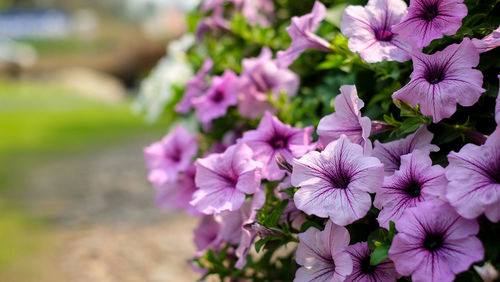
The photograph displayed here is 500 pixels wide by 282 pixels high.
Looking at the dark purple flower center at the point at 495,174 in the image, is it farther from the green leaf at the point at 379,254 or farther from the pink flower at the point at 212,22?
the pink flower at the point at 212,22

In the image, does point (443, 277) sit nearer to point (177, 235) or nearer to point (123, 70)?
point (177, 235)

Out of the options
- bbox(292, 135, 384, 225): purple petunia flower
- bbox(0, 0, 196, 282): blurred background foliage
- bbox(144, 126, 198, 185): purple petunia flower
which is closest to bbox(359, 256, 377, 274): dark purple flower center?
bbox(292, 135, 384, 225): purple petunia flower

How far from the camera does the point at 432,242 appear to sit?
30.5 inches

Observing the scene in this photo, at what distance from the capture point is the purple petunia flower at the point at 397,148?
2.94 feet

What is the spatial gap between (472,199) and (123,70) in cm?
1546

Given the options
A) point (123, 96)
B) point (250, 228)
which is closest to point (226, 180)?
point (250, 228)

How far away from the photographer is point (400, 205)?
32.0 inches

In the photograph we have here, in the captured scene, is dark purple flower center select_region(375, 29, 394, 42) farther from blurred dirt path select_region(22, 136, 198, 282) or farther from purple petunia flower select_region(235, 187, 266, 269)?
blurred dirt path select_region(22, 136, 198, 282)

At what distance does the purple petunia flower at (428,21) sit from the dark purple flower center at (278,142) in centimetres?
34

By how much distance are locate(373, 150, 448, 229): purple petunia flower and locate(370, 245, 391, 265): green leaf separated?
33mm

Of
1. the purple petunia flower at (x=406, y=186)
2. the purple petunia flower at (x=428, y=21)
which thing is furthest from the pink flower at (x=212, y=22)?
the purple petunia flower at (x=406, y=186)

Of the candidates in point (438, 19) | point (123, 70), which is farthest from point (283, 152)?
point (123, 70)

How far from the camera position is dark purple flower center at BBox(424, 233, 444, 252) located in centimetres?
77

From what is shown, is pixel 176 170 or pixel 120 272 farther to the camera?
pixel 120 272
